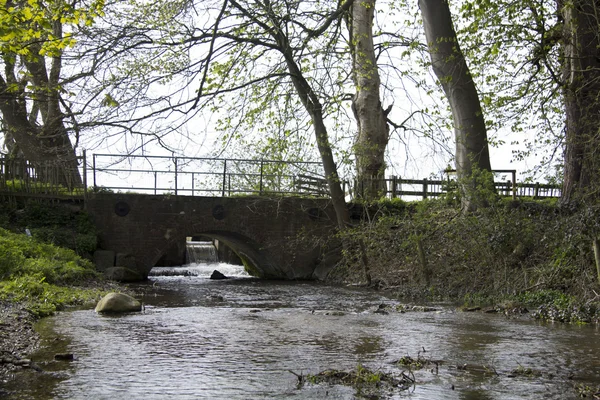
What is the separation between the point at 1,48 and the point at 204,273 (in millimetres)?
15477

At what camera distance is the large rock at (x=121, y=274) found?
17.9 m

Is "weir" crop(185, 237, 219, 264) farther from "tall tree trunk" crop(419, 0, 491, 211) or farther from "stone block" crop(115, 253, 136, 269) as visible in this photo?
"tall tree trunk" crop(419, 0, 491, 211)

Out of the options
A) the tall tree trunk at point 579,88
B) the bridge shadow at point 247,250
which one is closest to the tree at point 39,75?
the bridge shadow at point 247,250

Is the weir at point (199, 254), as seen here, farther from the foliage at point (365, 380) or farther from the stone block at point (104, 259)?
the foliage at point (365, 380)

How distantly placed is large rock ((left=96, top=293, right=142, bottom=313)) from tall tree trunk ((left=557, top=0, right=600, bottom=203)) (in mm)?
7303

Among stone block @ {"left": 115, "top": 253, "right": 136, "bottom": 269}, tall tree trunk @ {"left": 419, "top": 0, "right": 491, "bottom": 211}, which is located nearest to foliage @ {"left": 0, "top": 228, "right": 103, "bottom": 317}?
stone block @ {"left": 115, "top": 253, "right": 136, "bottom": 269}

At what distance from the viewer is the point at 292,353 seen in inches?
280

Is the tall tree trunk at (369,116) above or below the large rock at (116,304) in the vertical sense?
above

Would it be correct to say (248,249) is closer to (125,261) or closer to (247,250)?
(247,250)

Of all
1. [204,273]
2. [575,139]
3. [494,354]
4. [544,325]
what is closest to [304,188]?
[204,273]

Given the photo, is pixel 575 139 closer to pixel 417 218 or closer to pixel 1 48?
pixel 417 218

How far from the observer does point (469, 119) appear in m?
13.9

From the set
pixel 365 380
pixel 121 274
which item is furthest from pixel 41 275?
pixel 365 380

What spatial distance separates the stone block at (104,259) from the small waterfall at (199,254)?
7865 millimetres
